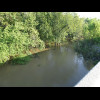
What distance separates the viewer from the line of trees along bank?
5.43 m

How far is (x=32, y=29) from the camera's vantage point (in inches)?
274

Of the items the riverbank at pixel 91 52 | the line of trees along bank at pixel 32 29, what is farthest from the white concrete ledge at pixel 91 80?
the riverbank at pixel 91 52

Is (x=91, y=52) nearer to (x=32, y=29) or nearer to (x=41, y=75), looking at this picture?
(x=41, y=75)

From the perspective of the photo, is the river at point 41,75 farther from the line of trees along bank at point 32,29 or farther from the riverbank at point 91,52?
the line of trees along bank at point 32,29

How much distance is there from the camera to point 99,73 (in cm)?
94

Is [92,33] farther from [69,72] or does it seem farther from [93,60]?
[69,72]

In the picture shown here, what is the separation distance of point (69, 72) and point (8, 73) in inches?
140

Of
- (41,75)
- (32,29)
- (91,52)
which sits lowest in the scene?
(41,75)

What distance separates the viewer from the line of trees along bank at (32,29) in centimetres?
543

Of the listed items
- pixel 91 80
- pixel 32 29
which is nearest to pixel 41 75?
pixel 32 29

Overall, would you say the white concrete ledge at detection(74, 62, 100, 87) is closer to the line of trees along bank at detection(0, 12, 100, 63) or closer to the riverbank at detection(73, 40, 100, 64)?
the line of trees along bank at detection(0, 12, 100, 63)

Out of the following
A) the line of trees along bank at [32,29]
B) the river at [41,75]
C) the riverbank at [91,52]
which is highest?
the line of trees along bank at [32,29]
